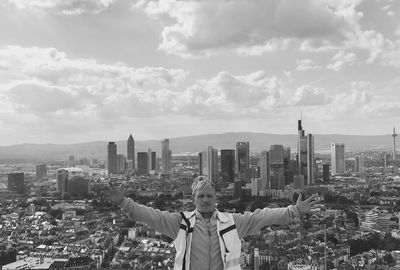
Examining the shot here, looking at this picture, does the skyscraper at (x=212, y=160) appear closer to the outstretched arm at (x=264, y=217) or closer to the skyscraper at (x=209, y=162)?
the skyscraper at (x=209, y=162)

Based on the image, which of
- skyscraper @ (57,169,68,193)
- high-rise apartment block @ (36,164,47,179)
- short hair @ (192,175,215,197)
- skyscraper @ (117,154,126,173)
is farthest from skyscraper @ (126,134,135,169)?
short hair @ (192,175,215,197)

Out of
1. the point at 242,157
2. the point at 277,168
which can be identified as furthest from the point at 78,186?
the point at 242,157

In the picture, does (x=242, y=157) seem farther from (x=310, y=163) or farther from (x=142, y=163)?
(x=142, y=163)

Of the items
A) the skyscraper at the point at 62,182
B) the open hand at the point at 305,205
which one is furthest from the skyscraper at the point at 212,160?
the open hand at the point at 305,205

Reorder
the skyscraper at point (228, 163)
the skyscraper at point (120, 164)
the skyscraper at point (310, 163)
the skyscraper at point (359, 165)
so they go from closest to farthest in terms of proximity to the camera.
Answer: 1. the skyscraper at point (310, 163)
2. the skyscraper at point (228, 163)
3. the skyscraper at point (120, 164)
4. the skyscraper at point (359, 165)

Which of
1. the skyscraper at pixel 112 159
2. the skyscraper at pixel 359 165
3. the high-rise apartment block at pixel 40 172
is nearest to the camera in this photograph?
the high-rise apartment block at pixel 40 172

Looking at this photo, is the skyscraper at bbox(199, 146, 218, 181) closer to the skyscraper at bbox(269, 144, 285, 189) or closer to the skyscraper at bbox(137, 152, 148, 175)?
the skyscraper at bbox(269, 144, 285, 189)
